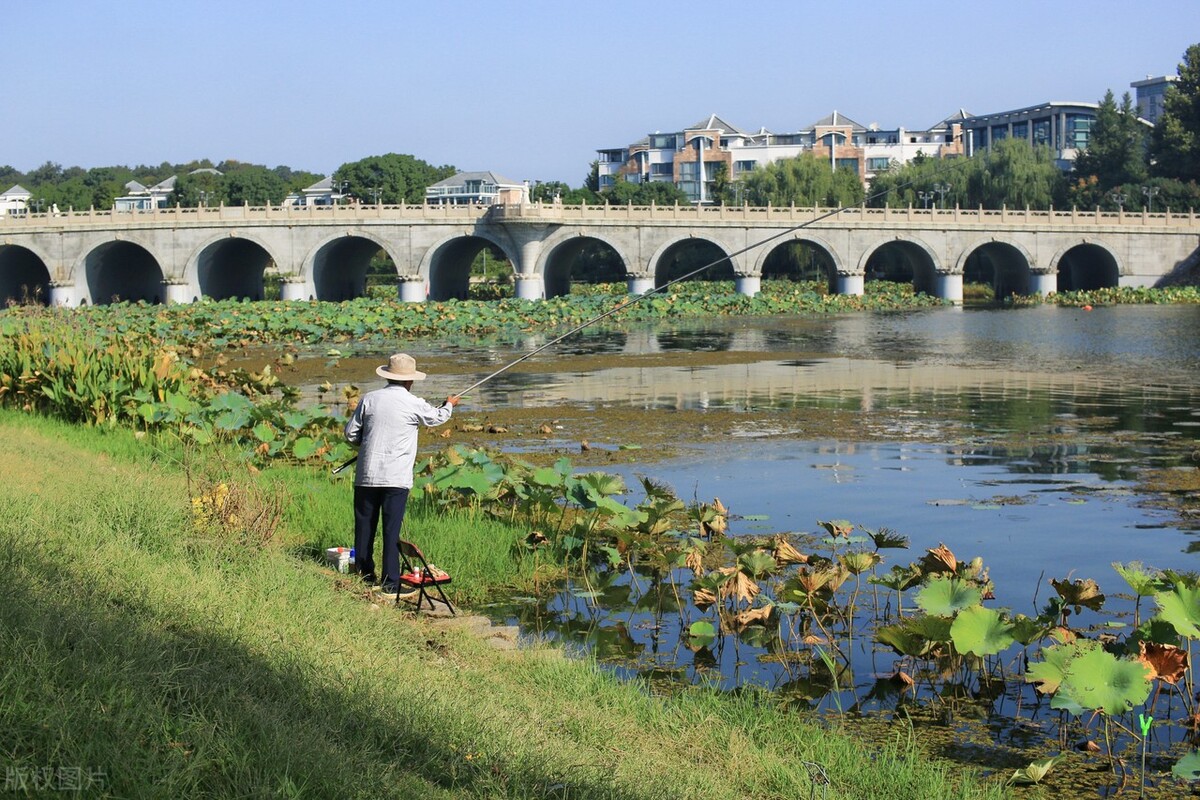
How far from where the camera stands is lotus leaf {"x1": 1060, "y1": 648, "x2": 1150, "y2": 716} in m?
6.02

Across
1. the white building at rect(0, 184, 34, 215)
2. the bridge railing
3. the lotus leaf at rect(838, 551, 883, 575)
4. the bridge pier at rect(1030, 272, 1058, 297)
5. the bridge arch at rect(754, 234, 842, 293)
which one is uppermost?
the white building at rect(0, 184, 34, 215)

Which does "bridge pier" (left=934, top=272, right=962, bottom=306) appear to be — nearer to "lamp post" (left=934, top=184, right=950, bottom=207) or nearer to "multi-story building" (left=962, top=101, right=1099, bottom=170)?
"lamp post" (left=934, top=184, right=950, bottom=207)

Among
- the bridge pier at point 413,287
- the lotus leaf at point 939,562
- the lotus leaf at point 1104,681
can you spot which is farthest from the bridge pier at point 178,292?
the lotus leaf at point 1104,681

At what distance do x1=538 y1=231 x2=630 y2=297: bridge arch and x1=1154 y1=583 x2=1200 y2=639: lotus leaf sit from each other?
54.8m

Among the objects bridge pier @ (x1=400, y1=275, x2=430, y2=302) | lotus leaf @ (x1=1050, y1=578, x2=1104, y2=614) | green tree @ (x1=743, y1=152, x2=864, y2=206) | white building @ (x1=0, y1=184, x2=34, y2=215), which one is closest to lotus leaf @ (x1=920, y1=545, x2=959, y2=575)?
lotus leaf @ (x1=1050, y1=578, x2=1104, y2=614)

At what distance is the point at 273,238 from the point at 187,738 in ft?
191

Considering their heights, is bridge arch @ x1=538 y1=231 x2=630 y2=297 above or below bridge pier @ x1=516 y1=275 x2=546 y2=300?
above

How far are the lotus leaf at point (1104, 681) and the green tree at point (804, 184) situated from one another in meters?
69.0

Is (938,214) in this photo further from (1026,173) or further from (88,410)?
(88,410)

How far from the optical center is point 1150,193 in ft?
236

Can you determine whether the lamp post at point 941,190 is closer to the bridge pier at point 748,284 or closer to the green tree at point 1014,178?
the green tree at point 1014,178

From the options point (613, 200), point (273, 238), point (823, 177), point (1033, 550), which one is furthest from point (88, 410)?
point (613, 200)

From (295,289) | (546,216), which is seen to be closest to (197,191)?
(295,289)

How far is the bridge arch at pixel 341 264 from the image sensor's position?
61.0 m
